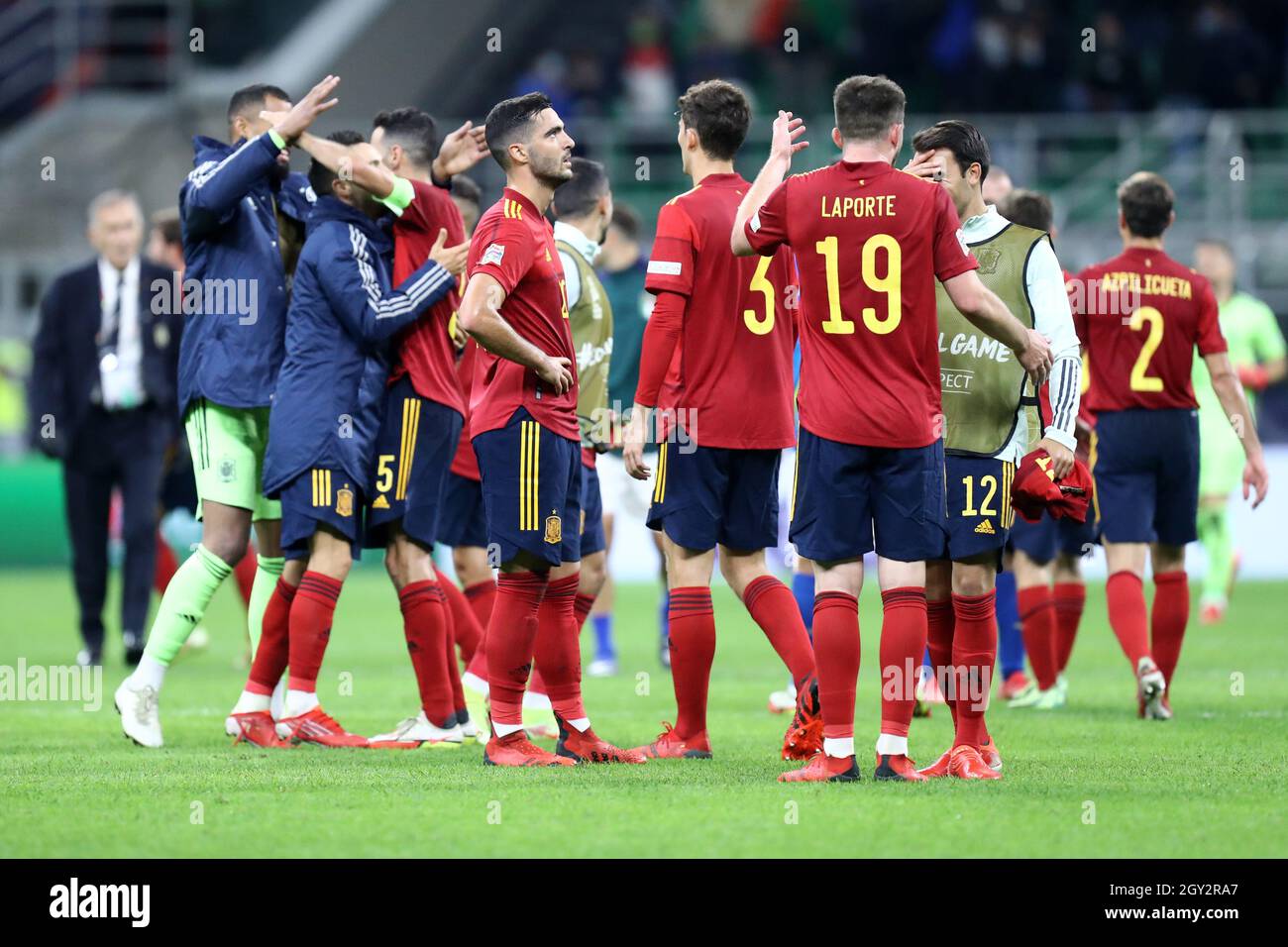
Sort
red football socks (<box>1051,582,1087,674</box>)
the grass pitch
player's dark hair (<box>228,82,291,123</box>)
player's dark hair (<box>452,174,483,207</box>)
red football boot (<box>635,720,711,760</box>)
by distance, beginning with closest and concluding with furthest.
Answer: the grass pitch → red football boot (<box>635,720,711,760</box>) → player's dark hair (<box>228,82,291,123</box>) → player's dark hair (<box>452,174,483,207</box>) → red football socks (<box>1051,582,1087,674</box>)

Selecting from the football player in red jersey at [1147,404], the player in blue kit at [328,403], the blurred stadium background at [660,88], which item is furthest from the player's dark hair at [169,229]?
the blurred stadium background at [660,88]

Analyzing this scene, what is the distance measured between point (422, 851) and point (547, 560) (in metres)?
1.74

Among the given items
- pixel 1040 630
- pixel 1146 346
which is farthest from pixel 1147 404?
pixel 1040 630

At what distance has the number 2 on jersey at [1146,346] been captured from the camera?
838 centimetres

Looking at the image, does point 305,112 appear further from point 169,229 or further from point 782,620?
point 169,229

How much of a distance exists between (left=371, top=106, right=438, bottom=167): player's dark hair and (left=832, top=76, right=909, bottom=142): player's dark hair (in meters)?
2.19

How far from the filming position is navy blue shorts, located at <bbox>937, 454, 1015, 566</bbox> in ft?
21.4

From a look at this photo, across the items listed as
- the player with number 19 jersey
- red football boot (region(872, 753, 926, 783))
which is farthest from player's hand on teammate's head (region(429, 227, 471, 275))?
red football boot (region(872, 753, 926, 783))

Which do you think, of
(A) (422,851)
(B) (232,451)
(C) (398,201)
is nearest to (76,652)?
(B) (232,451)

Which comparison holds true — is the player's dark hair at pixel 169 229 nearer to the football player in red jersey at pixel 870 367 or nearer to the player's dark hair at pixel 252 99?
the player's dark hair at pixel 252 99

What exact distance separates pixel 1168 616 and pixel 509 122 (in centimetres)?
395

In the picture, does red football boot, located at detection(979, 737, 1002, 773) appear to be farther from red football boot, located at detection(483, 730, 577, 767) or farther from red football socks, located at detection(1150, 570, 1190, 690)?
red football socks, located at detection(1150, 570, 1190, 690)

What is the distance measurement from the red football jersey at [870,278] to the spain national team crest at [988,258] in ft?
2.30
